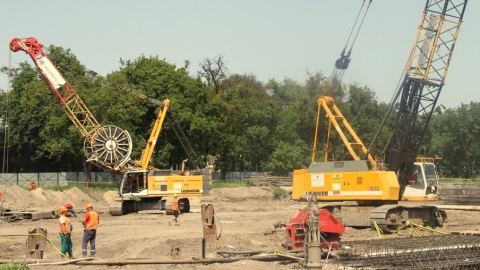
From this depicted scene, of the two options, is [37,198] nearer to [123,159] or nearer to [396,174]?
[123,159]

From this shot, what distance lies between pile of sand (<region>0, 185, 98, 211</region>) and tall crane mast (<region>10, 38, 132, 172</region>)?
275 centimetres

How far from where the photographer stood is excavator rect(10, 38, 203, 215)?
43.1 m

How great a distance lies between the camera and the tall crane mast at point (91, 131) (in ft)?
163

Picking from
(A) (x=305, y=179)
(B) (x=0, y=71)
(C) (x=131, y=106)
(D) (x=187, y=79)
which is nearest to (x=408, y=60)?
(A) (x=305, y=179)

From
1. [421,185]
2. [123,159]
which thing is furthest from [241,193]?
[421,185]

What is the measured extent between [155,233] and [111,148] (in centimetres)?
2069

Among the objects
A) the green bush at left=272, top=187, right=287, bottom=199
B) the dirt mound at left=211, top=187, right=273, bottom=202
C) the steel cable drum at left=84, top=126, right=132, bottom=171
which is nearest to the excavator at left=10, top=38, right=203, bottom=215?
the steel cable drum at left=84, top=126, right=132, bottom=171

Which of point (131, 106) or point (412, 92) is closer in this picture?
point (412, 92)

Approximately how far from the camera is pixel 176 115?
68.7 m

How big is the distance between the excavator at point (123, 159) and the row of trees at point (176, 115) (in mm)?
4215

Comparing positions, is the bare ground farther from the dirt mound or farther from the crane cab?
the dirt mound

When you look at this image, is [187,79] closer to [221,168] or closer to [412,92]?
[221,168]

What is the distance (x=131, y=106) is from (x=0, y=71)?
86.6ft

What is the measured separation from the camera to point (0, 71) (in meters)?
82.8
